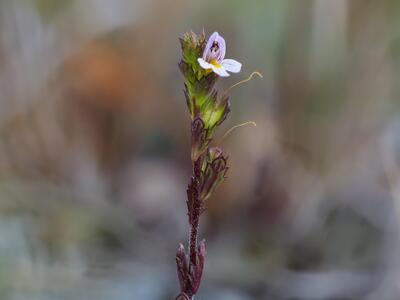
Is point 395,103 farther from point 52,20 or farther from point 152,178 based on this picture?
point 52,20

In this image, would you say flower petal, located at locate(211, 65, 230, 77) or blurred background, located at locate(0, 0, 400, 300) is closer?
flower petal, located at locate(211, 65, 230, 77)

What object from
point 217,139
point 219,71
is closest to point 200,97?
point 219,71

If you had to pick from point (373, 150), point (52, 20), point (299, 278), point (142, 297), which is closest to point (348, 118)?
point (373, 150)

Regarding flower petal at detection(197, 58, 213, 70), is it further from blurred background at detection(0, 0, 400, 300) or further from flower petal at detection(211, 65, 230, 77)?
blurred background at detection(0, 0, 400, 300)

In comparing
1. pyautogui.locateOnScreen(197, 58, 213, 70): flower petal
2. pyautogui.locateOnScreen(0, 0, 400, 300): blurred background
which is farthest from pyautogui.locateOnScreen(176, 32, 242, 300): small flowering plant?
pyautogui.locateOnScreen(0, 0, 400, 300): blurred background

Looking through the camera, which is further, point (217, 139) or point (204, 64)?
point (217, 139)

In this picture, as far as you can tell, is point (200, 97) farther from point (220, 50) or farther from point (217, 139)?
point (217, 139)
